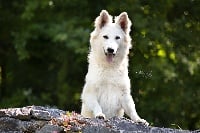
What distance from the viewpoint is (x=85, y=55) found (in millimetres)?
18953

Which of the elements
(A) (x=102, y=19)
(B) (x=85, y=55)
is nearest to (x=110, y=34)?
(A) (x=102, y=19)

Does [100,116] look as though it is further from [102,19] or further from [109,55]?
[102,19]

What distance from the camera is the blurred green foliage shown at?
19.3 meters

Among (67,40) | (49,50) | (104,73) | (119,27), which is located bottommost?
(104,73)

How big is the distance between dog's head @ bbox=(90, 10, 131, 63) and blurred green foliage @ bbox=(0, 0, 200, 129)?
674 cm

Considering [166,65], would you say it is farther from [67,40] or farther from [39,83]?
[39,83]

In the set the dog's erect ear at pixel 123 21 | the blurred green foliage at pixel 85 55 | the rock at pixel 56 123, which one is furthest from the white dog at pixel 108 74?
the blurred green foliage at pixel 85 55

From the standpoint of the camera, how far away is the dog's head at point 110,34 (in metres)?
11.0

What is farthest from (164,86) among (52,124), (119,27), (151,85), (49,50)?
(52,124)

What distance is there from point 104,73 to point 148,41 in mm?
8628

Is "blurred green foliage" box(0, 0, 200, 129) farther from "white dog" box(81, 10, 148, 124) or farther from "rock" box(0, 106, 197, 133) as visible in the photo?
"rock" box(0, 106, 197, 133)

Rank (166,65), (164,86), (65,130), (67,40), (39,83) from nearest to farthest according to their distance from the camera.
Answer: (65,130), (67,40), (166,65), (164,86), (39,83)

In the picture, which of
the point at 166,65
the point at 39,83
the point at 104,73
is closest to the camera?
the point at 104,73

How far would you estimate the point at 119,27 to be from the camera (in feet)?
37.0
